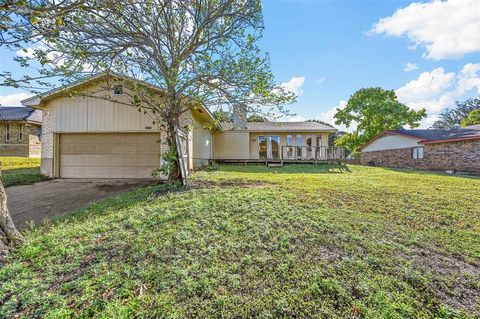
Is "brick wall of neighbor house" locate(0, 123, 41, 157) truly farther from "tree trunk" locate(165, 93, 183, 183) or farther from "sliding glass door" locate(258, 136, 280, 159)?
"tree trunk" locate(165, 93, 183, 183)

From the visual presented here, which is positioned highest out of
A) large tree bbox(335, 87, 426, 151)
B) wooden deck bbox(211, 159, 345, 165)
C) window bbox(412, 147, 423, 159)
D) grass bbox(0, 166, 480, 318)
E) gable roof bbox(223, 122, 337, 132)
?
large tree bbox(335, 87, 426, 151)

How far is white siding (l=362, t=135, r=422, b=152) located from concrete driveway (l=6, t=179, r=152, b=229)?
802 inches

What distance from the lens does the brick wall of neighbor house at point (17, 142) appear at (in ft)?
65.6

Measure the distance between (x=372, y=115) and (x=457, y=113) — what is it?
29261 millimetres

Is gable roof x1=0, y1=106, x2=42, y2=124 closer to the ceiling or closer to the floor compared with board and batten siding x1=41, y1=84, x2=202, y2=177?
closer to the ceiling

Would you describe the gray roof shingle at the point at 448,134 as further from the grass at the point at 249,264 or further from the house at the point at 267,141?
the grass at the point at 249,264

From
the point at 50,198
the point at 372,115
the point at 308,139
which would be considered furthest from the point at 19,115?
the point at 372,115

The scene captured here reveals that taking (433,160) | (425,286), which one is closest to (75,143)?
(425,286)

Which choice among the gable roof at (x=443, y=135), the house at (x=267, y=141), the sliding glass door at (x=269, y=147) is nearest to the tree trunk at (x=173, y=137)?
the house at (x=267, y=141)

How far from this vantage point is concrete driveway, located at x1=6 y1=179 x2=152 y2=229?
18.5 feet

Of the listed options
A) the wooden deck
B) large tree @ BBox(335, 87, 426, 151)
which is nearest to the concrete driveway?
the wooden deck

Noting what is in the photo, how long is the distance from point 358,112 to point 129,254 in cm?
3150

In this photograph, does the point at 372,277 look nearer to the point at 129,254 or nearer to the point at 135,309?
the point at 135,309

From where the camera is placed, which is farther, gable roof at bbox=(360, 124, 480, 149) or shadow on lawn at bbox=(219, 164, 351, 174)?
gable roof at bbox=(360, 124, 480, 149)
